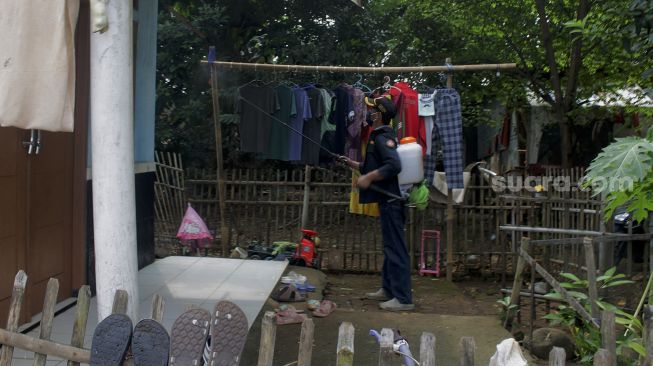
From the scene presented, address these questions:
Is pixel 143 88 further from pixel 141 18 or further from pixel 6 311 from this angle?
pixel 6 311

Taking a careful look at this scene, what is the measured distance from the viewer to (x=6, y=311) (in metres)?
4.75

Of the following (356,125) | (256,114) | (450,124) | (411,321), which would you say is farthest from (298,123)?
(411,321)

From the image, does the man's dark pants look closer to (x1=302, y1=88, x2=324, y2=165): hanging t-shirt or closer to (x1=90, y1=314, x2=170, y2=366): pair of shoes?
(x1=302, y1=88, x2=324, y2=165): hanging t-shirt

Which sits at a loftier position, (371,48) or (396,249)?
→ (371,48)

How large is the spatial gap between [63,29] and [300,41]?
10.3 metres

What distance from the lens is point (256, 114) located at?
8.49m

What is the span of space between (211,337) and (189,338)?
103 millimetres

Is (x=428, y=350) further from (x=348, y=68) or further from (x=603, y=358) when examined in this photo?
(x=348, y=68)

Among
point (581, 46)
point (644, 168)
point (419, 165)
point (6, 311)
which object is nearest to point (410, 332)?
point (419, 165)

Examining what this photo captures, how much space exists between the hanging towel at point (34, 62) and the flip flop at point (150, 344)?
119 cm

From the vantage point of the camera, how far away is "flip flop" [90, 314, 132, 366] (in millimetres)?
3027

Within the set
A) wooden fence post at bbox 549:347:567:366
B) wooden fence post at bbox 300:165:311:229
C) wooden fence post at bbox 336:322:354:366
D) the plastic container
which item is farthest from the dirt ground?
wooden fence post at bbox 549:347:567:366

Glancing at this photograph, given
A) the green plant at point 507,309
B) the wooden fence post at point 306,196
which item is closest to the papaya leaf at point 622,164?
the green plant at point 507,309

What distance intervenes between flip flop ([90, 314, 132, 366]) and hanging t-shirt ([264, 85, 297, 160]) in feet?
18.4
